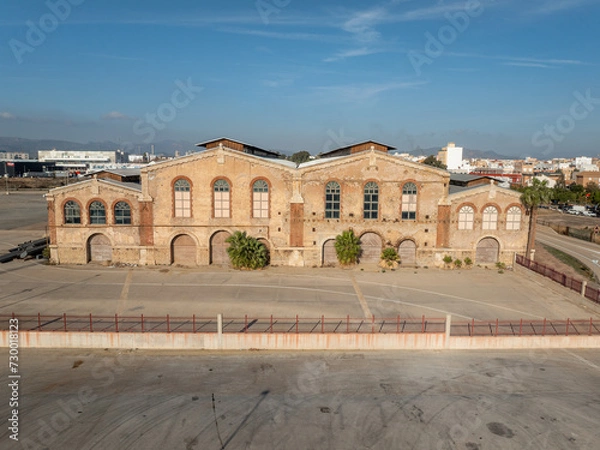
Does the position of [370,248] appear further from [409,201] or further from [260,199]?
[260,199]

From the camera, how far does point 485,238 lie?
40.4 m

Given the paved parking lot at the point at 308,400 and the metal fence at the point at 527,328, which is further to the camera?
the metal fence at the point at 527,328

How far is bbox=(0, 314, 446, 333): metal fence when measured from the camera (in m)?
24.4

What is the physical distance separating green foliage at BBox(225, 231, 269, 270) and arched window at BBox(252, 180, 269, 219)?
2.55 metres

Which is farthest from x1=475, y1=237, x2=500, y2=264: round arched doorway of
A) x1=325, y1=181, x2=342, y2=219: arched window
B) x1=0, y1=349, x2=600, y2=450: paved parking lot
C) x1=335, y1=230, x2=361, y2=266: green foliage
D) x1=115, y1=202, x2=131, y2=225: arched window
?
x1=115, y1=202, x2=131, y2=225: arched window

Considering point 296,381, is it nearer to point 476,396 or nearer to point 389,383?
point 389,383

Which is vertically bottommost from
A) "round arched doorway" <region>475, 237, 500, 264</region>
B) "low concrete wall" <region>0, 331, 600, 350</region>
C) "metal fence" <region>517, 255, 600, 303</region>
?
"low concrete wall" <region>0, 331, 600, 350</region>

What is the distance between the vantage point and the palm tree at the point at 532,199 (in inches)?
1517

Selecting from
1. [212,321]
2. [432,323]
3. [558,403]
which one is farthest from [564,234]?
[212,321]

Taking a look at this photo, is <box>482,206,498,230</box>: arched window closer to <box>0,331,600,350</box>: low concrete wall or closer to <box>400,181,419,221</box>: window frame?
<box>400,181,419,221</box>: window frame

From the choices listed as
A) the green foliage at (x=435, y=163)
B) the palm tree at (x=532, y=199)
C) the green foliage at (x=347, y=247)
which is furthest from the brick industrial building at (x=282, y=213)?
the green foliage at (x=435, y=163)

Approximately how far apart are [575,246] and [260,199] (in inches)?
1590

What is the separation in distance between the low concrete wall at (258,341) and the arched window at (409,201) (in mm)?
18176

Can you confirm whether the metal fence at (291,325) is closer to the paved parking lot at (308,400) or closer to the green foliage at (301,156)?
the paved parking lot at (308,400)
